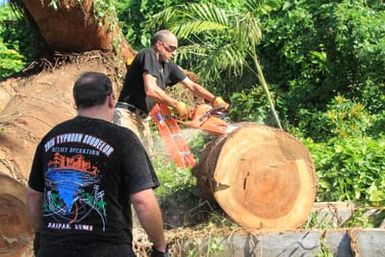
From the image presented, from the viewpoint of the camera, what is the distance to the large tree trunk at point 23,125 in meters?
6.00

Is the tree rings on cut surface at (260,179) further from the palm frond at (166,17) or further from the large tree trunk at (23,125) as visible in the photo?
the palm frond at (166,17)

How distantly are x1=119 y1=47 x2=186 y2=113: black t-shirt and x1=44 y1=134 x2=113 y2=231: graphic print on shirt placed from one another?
10.0ft

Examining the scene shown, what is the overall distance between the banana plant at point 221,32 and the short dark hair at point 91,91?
543 centimetres

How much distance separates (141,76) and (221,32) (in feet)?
14.3

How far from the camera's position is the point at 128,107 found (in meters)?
6.90

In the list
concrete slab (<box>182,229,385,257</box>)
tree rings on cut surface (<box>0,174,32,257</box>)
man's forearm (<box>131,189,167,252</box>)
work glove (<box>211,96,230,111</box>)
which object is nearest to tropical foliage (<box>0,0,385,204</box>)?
work glove (<box>211,96,230,111</box>)

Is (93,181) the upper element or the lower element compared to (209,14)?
lower

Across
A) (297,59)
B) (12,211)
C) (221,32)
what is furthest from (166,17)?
(12,211)

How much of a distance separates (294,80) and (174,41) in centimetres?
536

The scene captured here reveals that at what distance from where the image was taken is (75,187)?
3.55 m

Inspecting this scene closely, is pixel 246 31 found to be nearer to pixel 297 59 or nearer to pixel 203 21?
pixel 203 21

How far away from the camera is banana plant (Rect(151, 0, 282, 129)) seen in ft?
30.8

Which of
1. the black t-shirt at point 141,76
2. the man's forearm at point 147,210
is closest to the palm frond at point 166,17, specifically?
the black t-shirt at point 141,76

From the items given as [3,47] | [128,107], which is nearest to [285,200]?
[128,107]
